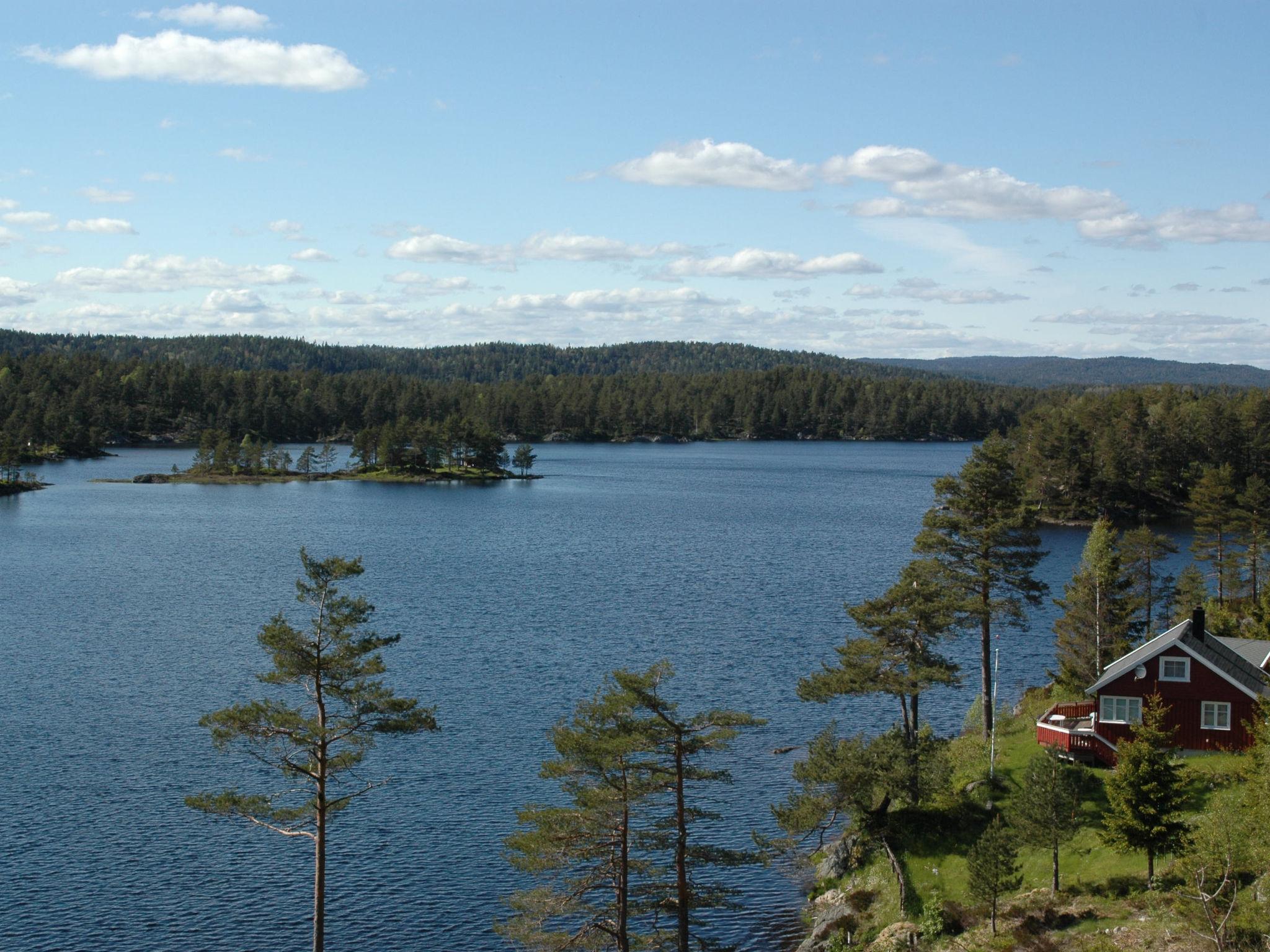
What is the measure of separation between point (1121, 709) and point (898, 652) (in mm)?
6665

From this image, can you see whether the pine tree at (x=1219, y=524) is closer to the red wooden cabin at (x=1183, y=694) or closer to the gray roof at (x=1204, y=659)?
the gray roof at (x=1204, y=659)

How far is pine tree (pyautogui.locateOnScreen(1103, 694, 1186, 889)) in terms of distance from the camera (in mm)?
25938

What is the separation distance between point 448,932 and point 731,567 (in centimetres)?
5460

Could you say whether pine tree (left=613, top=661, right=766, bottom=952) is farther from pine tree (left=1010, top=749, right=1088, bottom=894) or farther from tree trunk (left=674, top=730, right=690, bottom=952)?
pine tree (left=1010, top=749, right=1088, bottom=894)

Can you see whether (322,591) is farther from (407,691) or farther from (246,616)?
(246,616)

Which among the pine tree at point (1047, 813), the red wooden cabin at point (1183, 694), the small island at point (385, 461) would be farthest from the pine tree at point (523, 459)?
the pine tree at point (1047, 813)

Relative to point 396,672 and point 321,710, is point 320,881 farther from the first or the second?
point 396,672

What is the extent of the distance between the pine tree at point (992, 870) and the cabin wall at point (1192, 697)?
8.87m

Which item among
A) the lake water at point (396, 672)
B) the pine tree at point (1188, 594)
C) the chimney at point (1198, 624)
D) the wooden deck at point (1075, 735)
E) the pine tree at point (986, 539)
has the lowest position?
the lake water at point (396, 672)

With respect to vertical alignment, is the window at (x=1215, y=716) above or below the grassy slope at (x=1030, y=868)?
above

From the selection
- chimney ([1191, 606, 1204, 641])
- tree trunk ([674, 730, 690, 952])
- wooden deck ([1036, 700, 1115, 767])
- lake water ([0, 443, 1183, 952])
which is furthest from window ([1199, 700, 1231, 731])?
tree trunk ([674, 730, 690, 952])

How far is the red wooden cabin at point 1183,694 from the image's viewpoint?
3341 cm

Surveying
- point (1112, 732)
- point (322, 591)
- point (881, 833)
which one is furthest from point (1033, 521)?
point (322, 591)

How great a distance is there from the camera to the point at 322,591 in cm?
2516
